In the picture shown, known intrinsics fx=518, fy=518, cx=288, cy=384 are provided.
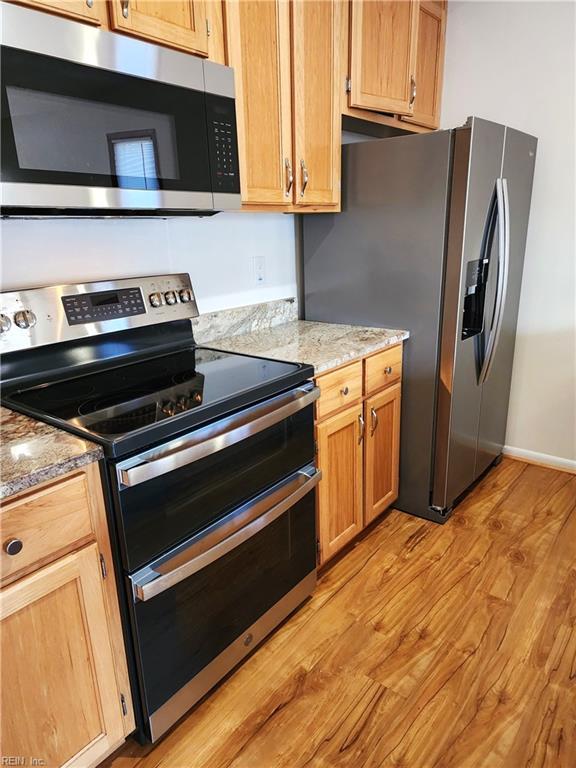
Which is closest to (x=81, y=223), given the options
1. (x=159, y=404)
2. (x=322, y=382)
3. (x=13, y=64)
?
(x=13, y=64)

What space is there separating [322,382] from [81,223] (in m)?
0.94

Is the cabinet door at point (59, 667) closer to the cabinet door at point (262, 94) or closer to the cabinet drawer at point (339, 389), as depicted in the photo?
the cabinet drawer at point (339, 389)

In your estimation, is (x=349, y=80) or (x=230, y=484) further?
(x=349, y=80)

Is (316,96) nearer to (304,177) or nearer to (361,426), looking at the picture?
(304,177)

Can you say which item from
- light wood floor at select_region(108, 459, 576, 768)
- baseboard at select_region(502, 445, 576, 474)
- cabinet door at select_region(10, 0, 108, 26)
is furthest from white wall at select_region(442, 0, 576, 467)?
cabinet door at select_region(10, 0, 108, 26)

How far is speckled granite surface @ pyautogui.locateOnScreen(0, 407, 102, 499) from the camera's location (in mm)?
997

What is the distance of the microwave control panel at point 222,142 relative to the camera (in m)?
1.55

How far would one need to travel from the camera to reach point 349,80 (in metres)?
2.04

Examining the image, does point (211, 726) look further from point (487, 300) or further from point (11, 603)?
point (487, 300)

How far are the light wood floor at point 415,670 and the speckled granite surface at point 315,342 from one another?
88cm

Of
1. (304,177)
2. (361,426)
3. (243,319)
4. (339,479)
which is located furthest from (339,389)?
(304,177)

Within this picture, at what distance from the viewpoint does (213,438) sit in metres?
1.33

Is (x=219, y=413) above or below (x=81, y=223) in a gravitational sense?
below

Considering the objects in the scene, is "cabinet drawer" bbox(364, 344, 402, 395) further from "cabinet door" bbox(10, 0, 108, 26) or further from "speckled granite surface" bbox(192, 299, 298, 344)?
"cabinet door" bbox(10, 0, 108, 26)
